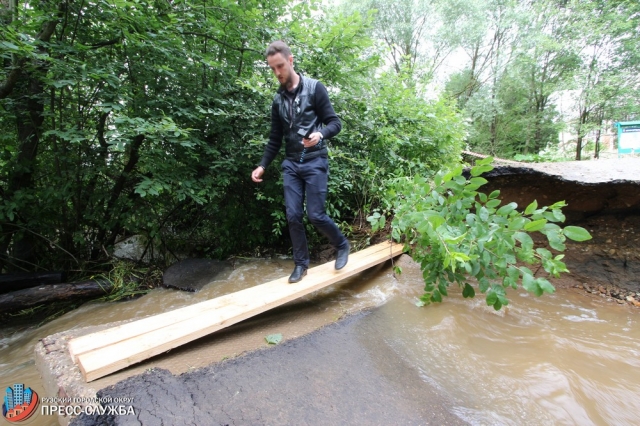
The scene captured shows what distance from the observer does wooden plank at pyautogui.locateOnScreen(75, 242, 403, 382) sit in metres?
1.41

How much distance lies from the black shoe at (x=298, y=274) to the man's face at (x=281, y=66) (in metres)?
1.58

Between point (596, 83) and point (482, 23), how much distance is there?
19.0 feet

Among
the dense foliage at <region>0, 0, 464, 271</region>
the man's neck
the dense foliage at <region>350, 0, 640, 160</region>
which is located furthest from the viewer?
the dense foliage at <region>350, 0, 640, 160</region>

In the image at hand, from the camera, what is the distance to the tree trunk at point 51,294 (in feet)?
11.1

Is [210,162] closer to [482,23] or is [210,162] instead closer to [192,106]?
[192,106]

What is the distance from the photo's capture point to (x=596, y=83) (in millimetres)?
10398

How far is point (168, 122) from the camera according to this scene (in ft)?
9.46

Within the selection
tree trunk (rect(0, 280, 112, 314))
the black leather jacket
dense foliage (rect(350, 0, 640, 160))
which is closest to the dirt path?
the black leather jacket

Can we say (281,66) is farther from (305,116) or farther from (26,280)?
(26,280)

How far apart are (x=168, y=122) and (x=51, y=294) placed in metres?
2.76

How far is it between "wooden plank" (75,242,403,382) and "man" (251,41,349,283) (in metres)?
0.21

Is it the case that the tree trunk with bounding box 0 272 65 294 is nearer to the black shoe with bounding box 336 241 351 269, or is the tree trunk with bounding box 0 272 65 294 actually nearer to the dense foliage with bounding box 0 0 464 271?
the dense foliage with bounding box 0 0 464 271

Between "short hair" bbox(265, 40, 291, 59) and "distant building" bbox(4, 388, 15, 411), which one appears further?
"short hair" bbox(265, 40, 291, 59)

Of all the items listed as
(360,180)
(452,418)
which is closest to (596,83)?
(360,180)
